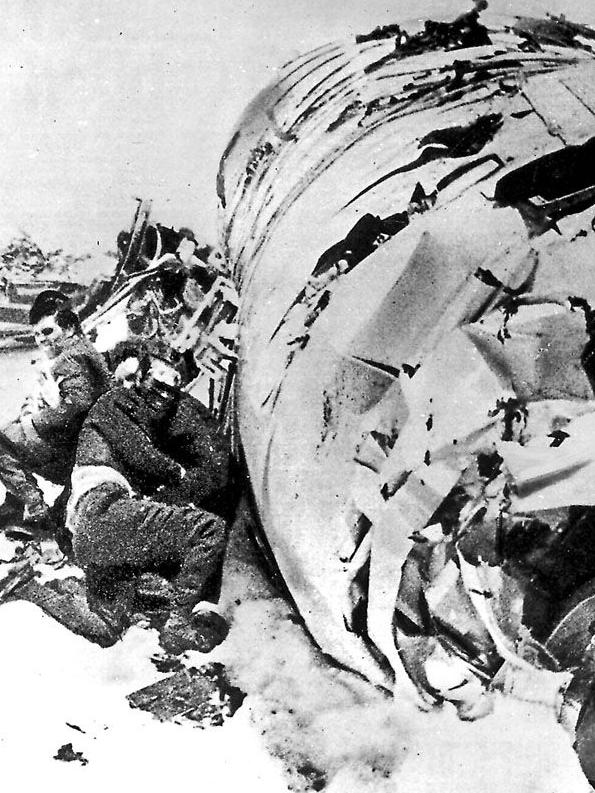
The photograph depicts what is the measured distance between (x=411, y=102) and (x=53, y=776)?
1.46 meters

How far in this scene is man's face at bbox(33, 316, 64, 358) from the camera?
1.37 m

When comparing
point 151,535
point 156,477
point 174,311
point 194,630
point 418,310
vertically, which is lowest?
point 194,630

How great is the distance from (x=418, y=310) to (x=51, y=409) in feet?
2.32

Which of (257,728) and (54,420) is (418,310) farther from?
(257,728)

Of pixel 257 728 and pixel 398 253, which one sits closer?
pixel 398 253

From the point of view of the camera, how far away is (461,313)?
1.29m

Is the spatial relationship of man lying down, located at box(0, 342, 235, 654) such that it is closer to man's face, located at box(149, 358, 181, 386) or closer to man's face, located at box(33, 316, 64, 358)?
man's face, located at box(149, 358, 181, 386)

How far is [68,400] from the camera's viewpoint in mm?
1377

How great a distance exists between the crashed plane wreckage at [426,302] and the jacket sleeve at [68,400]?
292 mm

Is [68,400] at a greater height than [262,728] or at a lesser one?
greater

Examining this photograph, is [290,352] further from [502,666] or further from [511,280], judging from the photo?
[502,666]

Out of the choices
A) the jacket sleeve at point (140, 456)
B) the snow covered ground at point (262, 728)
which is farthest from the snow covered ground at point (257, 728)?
the jacket sleeve at point (140, 456)

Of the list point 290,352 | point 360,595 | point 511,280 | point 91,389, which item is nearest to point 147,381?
point 91,389

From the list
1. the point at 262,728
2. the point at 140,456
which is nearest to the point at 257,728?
the point at 262,728
